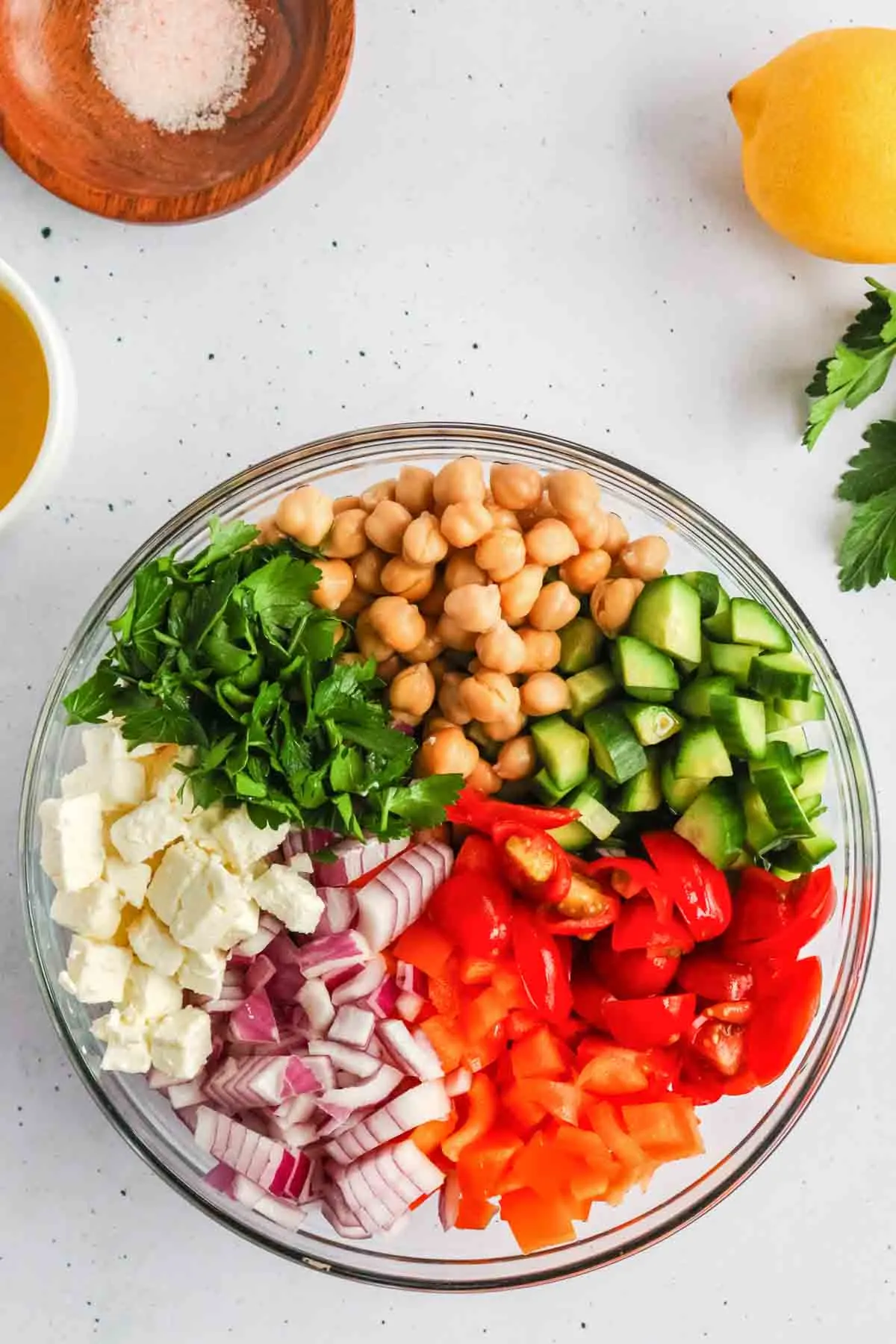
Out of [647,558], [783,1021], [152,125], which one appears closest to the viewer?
[783,1021]

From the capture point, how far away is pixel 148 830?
1644 mm

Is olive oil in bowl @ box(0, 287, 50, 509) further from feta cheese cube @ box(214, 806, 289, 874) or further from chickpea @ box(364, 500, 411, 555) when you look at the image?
feta cheese cube @ box(214, 806, 289, 874)

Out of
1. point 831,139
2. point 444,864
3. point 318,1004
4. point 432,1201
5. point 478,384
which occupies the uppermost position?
point 831,139

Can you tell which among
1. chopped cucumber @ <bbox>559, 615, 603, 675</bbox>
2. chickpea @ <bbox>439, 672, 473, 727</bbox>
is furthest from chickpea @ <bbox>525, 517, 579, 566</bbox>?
chickpea @ <bbox>439, 672, 473, 727</bbox>

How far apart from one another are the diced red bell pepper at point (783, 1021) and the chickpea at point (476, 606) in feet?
2.10

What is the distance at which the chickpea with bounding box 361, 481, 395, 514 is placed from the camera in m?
1.87

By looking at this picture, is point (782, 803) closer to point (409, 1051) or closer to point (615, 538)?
point (615, 538)

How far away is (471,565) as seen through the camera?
71.2 inches

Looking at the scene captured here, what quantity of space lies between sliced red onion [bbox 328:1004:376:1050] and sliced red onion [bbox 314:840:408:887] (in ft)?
Answer: 0.56

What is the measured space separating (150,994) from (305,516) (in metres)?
0.68

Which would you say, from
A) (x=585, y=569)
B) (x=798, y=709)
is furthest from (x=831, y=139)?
(x=798, y=709)

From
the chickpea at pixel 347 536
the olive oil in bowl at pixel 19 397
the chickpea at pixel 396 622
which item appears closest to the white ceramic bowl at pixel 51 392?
the olive oil in bowl at pixel 19 397

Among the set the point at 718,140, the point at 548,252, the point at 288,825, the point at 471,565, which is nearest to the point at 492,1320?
the point at 288,825

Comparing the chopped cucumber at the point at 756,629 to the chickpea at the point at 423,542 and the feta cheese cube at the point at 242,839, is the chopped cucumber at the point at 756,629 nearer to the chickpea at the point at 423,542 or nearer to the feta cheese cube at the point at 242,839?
the chickpea at the point at 423,542
